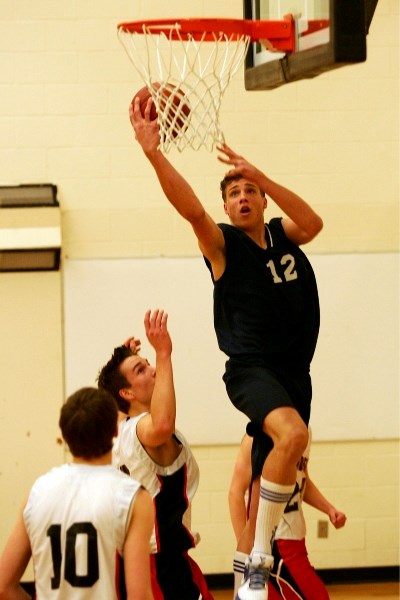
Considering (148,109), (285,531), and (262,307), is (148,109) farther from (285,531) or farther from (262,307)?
(285,531)

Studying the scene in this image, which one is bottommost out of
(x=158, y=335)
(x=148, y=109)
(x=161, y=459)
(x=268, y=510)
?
(x=268, y=510)

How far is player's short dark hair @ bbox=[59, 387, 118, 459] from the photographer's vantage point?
124 inches

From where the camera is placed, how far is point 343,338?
24.7 ft

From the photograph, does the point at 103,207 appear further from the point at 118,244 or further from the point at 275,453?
the point at 275,453

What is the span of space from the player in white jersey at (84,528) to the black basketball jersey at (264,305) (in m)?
1.56

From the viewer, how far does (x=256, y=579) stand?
172 inches

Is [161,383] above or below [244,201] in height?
below

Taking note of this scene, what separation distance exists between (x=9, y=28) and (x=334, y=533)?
4285 mm

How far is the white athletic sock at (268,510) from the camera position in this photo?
441 cm

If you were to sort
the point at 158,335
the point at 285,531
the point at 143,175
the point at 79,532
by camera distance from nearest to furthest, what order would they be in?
the point at 79,532 < the point at 158,335 < the point at 285,531 < the point at 143,175

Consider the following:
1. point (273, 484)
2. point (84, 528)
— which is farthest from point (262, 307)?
point (84, 528)

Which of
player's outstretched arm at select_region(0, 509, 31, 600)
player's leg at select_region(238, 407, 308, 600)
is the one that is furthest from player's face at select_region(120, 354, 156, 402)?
player's outstretched arm at select_region(0, 509, 31, 600)

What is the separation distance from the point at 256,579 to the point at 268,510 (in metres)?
0.29

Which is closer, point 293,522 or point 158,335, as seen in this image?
point 158,335
